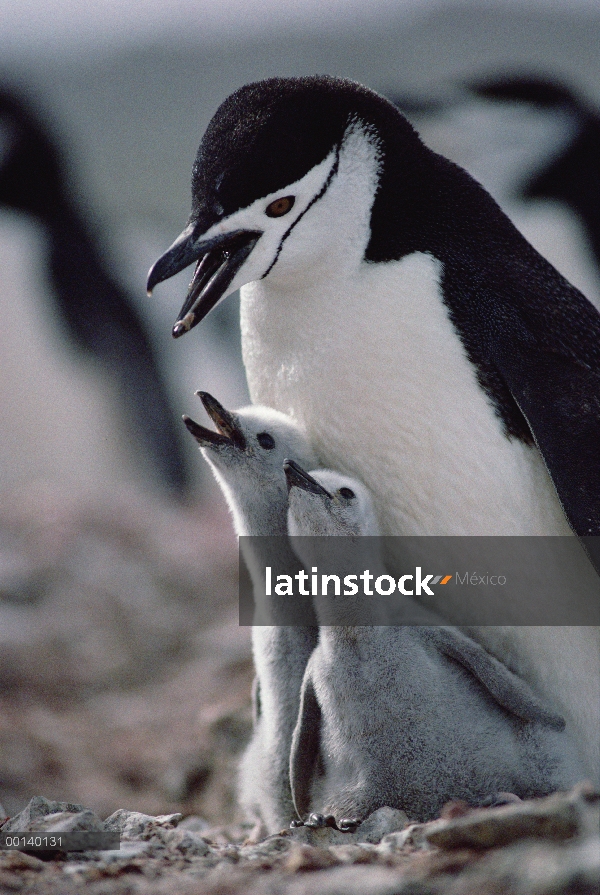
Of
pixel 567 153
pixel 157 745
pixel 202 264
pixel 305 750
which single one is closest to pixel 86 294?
pixel 567 153

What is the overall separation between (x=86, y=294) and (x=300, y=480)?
3.33 m

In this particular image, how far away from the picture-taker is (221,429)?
1.43 meters

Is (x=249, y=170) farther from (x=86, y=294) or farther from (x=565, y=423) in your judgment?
(x=86, y=294)

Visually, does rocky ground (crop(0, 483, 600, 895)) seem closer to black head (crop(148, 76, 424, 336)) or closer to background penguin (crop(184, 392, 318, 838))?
background penguin (crop(184, 392, 318, 838))

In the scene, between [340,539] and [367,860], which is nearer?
[367,860]

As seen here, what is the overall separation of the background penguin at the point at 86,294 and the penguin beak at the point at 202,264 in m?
3.13

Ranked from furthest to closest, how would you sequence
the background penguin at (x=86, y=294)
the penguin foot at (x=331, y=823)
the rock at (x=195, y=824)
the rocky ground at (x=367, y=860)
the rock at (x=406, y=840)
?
the background penguin at (x=86, y=294) → the rock at (x=195, y=824) → the penguin foot at (x=331, y=823) → the rock at (x=406, y=840) → the rocky ground at (x=367, y=860)

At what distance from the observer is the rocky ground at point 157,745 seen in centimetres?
82

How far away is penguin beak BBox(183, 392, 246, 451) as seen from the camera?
4.58 feet

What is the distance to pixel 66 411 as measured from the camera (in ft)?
15.6

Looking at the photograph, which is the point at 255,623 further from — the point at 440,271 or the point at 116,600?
the point at 116,600

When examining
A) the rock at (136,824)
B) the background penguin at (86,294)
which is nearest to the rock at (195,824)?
the rock at (136,824)

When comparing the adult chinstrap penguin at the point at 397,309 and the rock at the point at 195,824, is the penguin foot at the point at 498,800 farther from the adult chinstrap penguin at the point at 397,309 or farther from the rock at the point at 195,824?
the rock at the point at 195,824

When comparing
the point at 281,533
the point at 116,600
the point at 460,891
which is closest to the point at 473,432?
the point at 281,533
